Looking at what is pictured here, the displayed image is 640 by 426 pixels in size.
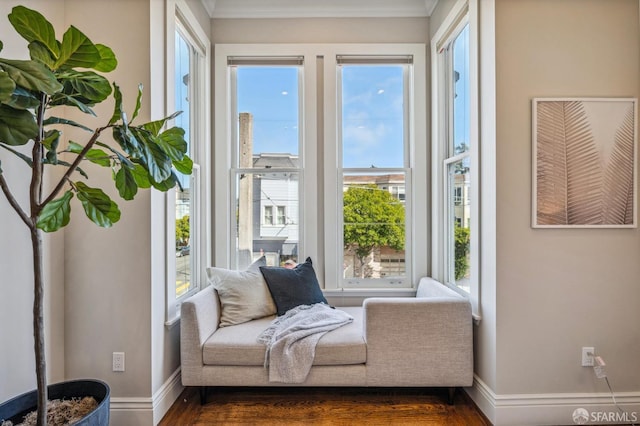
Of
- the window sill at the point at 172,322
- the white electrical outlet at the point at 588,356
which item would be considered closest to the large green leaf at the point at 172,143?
the window sill at the point at 172,322

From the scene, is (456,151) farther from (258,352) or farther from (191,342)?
(191,342)

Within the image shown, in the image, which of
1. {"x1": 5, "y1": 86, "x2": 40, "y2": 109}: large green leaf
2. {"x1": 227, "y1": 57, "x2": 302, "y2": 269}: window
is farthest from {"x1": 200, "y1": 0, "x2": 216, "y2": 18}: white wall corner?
{"x1": 5, "y1": 86, "x2": 40, "y2": 109}: large green leaf

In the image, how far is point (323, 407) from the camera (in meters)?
2.19

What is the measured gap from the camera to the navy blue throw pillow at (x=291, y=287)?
2.58 meters

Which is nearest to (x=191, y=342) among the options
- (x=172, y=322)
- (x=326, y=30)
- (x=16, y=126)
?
(x=172, y=322)

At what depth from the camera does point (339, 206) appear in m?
3.02

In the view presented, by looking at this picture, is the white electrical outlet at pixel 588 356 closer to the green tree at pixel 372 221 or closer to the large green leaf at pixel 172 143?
the green tree at pixel 372 221

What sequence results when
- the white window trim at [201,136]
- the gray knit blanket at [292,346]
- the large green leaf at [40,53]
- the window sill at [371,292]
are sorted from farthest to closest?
the window sill at [371,292], the white window trim at [201,136], the gray knit blanket at [292,346], the large green leaf at [40,53]

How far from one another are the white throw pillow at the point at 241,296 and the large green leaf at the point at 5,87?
1.72 meters

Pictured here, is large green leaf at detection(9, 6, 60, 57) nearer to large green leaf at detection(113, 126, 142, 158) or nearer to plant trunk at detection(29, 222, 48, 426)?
large green leaf at detection(113, 126, 142, 158)

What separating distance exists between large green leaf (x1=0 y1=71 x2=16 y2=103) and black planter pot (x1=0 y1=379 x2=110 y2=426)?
4.06 ft

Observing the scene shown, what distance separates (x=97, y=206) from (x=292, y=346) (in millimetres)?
1335

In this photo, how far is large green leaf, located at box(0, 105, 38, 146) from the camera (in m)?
1.15

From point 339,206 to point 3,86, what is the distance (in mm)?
2303
